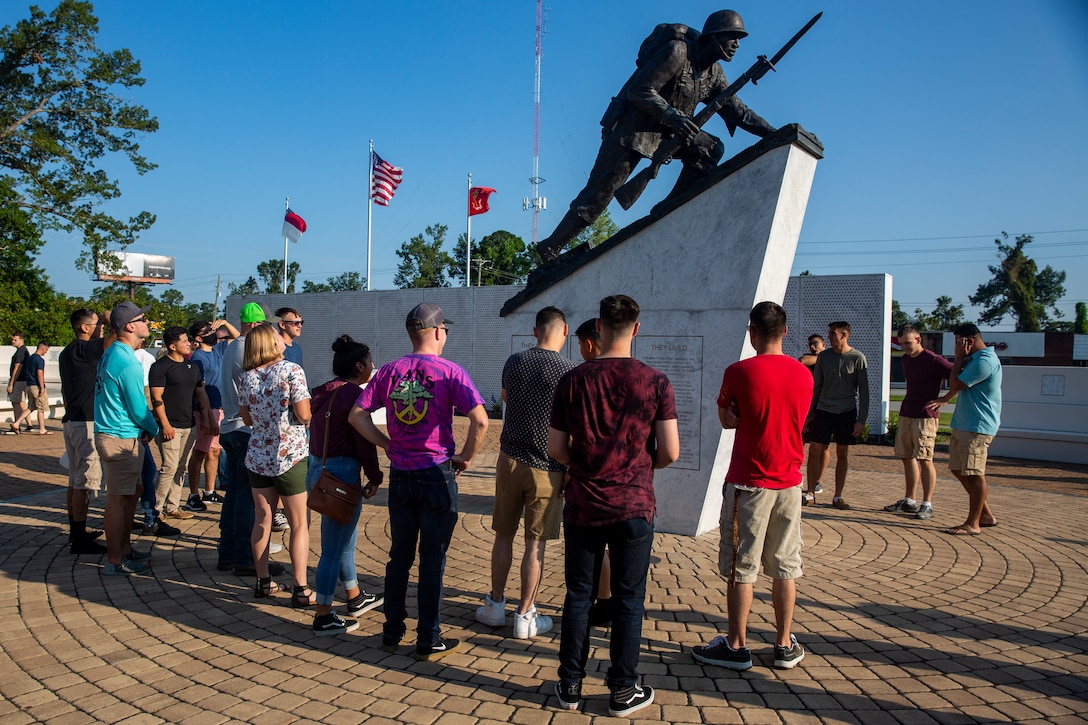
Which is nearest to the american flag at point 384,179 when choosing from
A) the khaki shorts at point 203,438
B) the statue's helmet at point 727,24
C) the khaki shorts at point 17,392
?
the khaki shorts at point 17,392

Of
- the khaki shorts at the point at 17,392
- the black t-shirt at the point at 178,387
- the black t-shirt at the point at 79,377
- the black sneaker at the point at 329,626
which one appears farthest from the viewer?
the khaki shorts at the point at 17,392

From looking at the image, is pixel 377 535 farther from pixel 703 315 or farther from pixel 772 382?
pixel 772 382

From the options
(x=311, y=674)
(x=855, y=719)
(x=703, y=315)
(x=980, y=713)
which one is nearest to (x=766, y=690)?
(x=855, y=719)

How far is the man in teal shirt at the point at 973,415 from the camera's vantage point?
6.23 m

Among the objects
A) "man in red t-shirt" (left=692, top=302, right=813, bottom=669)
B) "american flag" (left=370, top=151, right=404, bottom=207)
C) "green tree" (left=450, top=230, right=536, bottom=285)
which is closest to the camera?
"man in red t-shirt" (left=692, top=302, right=813, bottom=669)

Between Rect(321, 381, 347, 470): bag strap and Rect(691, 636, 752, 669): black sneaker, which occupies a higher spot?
Rect(321, 381, 347, 470): bag strap

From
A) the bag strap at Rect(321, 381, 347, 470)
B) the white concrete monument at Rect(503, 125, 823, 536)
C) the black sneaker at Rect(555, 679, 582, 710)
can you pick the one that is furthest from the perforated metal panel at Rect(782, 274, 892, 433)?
the black sneaker at Rect(555, 679, 582, 710)

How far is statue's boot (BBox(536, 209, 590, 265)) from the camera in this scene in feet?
21.8

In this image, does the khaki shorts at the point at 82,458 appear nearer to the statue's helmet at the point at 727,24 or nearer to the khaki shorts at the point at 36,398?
the statue's helmet at the point at 727,24

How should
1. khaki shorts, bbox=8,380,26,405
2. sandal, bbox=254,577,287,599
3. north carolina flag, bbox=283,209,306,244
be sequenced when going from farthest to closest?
north carolina flag, bbox=283,209,306,244, khaki shorts, bbox=8,380,26,405, sandal, bbox=254,577,287,599

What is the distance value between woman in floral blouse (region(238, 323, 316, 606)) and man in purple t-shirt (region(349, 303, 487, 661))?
0.88 metres

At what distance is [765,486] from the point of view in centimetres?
342

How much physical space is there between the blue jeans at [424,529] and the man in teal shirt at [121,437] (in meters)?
2.52

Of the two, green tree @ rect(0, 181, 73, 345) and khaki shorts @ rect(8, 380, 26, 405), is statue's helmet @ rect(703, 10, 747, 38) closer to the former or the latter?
khaki shorts @ rect(8, 380, 26, 405)
